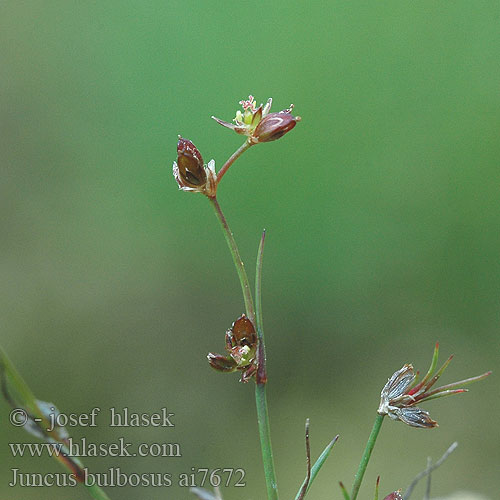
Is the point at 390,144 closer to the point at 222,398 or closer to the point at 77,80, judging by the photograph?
the point at 222,398

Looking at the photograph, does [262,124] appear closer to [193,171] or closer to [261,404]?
[193,171]

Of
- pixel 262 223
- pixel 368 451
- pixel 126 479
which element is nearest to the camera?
pixel 368 451

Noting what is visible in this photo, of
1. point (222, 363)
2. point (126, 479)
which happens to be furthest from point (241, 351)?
point (126, 479)

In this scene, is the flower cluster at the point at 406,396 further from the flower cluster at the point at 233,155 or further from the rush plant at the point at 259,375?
the flower cluster at the point at 233,155

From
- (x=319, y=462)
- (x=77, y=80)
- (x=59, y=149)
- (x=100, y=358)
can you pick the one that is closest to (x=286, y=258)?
(x=100, y=358)

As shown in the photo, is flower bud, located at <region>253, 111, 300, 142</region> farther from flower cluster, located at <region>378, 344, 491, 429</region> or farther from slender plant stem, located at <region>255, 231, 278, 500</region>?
flower cluster, located at <region>378, 344, 491, 429</region>

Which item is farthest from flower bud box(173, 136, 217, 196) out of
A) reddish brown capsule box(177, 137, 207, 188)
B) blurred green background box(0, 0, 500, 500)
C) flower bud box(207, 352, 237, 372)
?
blurred green background box(0, 0, 500, 500)

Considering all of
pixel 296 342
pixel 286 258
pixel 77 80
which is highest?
pixel 77 80
